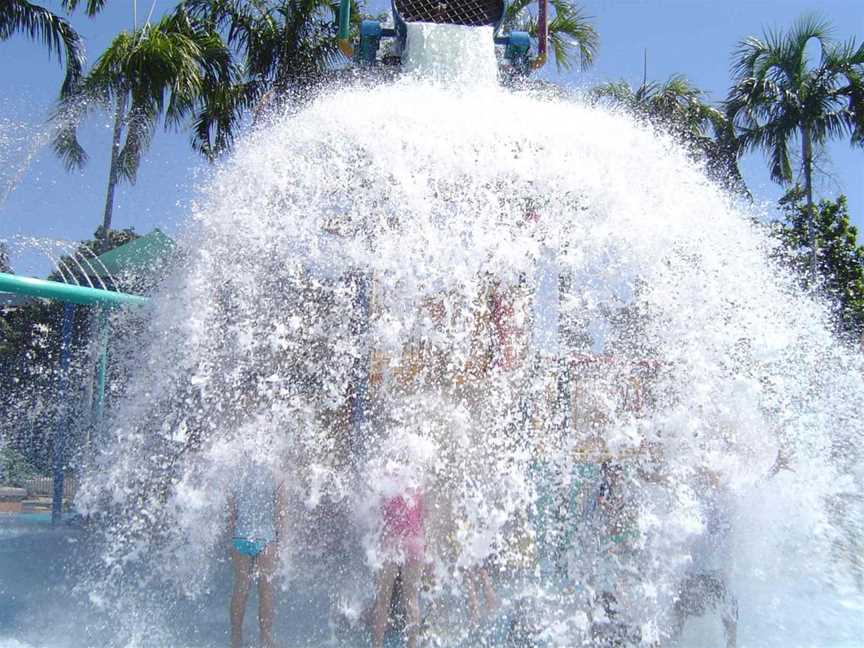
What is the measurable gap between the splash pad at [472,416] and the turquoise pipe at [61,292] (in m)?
1.04

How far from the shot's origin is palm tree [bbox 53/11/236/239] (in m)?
9.26

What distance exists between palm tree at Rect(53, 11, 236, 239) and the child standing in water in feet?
23.0

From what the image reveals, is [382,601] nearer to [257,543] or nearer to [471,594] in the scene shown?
[471,594]

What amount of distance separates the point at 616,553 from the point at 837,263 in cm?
1044

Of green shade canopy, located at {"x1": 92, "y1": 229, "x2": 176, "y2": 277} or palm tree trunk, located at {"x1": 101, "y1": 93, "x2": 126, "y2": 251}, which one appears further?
palm tree trunk, located at {"x1": 101, "y1": 93, "x2": 126, "y2": 251}

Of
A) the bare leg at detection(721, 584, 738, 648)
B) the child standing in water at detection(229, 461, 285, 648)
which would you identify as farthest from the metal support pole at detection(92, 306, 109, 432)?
the bare leg at detection(721, 584, 738, 648)

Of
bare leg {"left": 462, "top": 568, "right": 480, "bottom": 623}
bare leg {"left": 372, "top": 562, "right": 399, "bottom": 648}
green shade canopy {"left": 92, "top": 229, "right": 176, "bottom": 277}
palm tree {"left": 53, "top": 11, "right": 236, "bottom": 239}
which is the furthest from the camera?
palm tree {"left": 53, "top": 11, "right": 236, "bottom": 239}

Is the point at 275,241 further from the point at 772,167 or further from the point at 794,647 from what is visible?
the point at 772,167

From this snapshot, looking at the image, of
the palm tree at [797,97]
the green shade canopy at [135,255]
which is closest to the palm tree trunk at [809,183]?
the palm tree at [797,97]

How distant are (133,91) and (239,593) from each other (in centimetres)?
774

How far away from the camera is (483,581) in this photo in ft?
12.2

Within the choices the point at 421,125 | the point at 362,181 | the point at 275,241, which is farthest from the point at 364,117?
the point at 275,241

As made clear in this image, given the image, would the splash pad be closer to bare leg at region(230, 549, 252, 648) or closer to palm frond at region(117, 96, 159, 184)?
bare leg at region(230, 549, 252, 648)

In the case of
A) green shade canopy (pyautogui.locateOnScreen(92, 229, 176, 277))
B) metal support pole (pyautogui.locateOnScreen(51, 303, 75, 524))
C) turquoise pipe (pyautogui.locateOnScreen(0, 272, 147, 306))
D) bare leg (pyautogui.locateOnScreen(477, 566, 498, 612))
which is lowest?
bare leg (pyautogui.locateOnScreen(477, 566, 498, 612))
